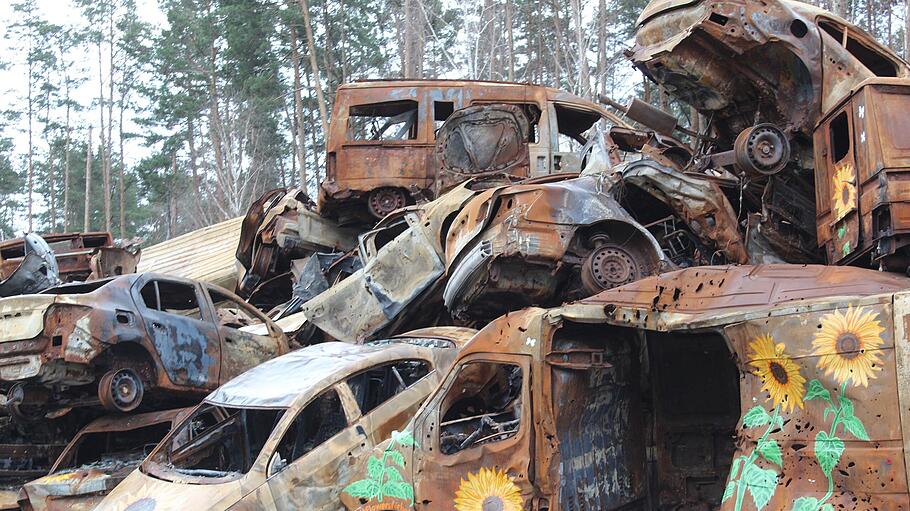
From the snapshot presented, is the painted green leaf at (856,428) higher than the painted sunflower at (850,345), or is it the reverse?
the painted sunflower at (850,345)

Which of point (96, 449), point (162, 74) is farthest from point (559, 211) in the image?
point (162, 74)

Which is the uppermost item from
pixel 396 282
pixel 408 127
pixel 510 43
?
pixel 510 43

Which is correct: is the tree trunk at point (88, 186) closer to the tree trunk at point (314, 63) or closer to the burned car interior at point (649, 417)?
the tree trunk at point (314, 63)

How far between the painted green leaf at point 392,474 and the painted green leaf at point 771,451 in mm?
2477

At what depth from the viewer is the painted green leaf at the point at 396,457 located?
6.51 m

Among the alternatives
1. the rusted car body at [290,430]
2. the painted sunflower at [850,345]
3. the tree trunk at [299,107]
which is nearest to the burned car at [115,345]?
the rusted car body at [290,430]

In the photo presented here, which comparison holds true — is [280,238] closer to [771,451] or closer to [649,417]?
[649,417]

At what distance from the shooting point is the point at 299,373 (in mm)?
7301

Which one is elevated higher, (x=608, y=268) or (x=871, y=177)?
(x=871, y=177)

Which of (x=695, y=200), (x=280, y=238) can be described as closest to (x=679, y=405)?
(x=695, y=200)

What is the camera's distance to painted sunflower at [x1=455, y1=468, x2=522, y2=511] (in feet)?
20.0

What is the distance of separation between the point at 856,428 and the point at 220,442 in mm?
4702

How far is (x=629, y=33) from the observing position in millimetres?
34375

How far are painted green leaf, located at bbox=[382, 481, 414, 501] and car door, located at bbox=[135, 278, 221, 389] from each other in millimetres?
4176
